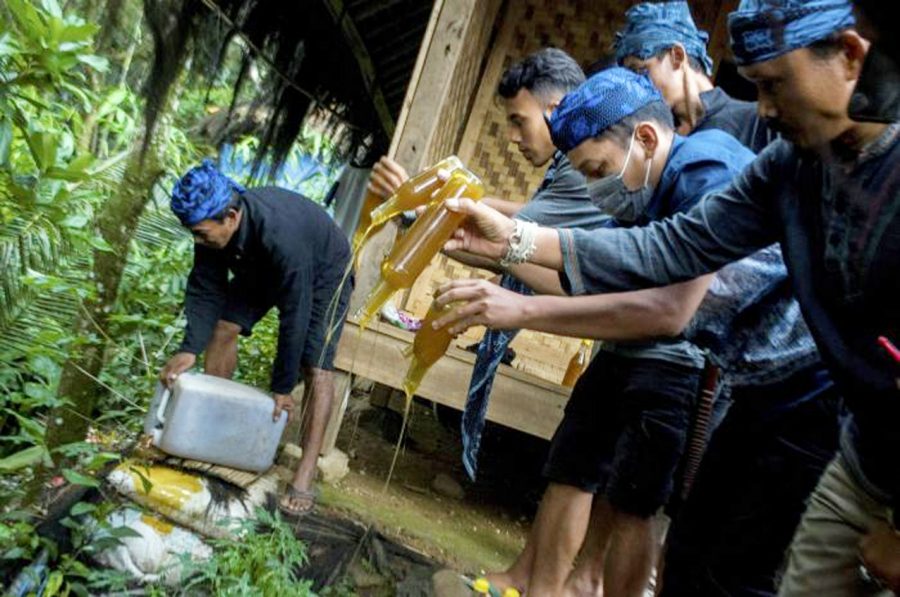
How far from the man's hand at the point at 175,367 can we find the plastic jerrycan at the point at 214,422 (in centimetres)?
4

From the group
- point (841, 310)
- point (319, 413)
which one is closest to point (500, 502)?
point (319, 413)

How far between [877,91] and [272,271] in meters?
3.04

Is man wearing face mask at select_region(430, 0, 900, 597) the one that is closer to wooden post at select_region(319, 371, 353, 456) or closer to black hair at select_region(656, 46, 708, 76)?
black hair at select_region(656, 46, 708, 76)

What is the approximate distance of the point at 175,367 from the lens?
3666mm

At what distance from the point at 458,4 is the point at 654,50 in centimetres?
131

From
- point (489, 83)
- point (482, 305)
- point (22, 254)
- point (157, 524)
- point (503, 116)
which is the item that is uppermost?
point (489, 83)

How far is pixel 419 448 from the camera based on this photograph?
5398mm

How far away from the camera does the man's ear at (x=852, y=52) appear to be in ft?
4.31

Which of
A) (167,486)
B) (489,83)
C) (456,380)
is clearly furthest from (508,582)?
(489,83)

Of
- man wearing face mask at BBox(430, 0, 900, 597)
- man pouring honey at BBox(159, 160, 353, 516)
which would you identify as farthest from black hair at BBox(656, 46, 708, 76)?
man pouring honey at BBox(159, 160, 353, 516)

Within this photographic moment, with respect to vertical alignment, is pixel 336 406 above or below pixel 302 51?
below

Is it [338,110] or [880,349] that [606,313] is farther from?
[338,110]

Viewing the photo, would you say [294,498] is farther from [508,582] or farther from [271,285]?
[508,582]

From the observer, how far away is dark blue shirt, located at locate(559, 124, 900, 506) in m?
1.21
